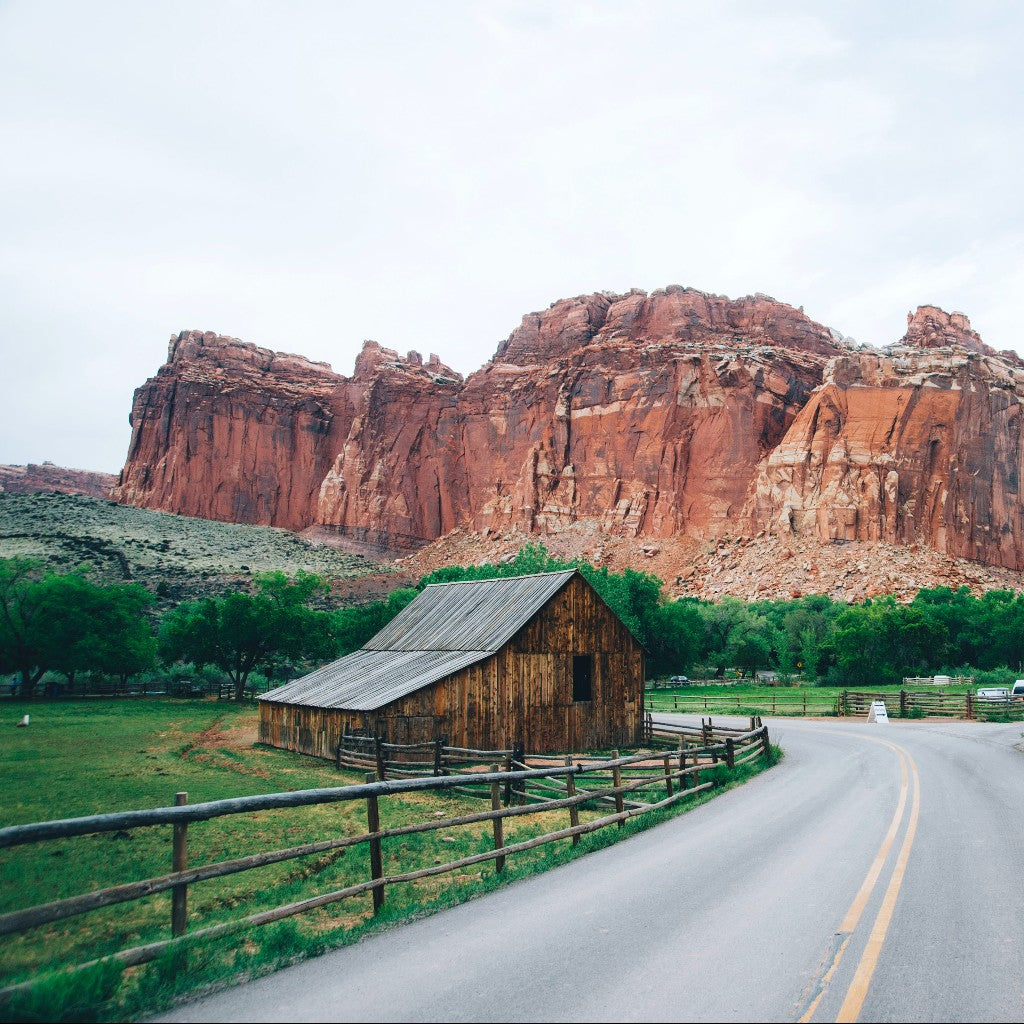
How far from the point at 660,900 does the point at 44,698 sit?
44552mm

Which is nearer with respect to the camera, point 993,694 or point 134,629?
point 993,694

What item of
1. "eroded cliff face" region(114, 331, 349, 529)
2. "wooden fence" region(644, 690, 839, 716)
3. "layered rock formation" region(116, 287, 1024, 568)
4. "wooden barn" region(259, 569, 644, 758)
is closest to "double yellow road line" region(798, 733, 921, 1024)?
"wooden barn" region(259, 569, 644, 758)

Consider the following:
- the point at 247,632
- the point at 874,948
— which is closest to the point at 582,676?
the point at 874,948

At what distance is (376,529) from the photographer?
119375mm

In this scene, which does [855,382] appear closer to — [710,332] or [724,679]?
[710,332]

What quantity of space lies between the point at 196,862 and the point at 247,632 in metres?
35.2

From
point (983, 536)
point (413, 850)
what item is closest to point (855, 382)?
point (983, 536)

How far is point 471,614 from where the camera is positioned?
25203mm

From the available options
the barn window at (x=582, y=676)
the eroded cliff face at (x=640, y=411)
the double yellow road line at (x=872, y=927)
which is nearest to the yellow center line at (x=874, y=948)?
the double yellow road line at (x=872, y=927)

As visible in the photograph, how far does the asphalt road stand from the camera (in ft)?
15.7

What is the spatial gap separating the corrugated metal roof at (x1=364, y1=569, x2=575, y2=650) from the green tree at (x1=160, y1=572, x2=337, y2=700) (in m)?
17.4

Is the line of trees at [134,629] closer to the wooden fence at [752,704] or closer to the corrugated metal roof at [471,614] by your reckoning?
the wooden fence at [752,704]

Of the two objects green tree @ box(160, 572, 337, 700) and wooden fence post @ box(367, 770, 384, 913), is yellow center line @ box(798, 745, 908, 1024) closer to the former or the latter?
wooden fence post @ box(367, 770, 384, 913)

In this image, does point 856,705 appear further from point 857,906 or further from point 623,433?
point 623,433
